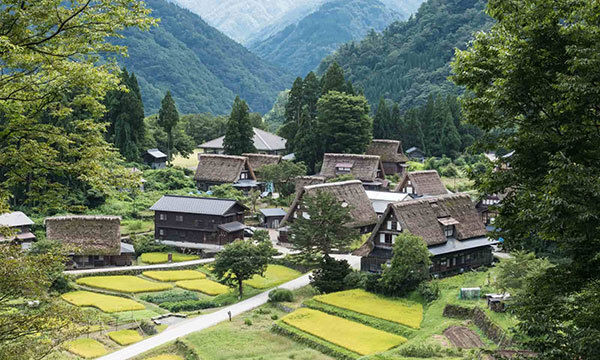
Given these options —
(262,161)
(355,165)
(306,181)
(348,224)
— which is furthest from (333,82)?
(348,224)

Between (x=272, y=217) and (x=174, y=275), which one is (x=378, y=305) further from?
(x=272, y=217)

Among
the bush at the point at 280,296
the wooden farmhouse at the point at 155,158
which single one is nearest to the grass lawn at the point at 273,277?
the bush at the point at 280,296

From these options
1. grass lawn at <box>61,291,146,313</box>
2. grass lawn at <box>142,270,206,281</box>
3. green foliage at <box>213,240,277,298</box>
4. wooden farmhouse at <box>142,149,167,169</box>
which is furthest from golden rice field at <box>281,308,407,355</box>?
wooden farmhouse at <box>142,149,167,169</box>

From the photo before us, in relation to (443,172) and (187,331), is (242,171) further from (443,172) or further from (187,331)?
(187,331)

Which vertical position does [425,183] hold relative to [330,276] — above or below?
above

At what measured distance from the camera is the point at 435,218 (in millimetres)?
39750

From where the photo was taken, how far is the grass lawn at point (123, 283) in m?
39.1

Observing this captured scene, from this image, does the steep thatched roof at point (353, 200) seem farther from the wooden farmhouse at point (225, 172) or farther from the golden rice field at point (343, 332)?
the golden rice field at point (343, 332)

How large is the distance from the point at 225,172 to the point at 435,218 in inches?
1081

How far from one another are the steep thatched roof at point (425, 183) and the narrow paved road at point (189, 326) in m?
17.6

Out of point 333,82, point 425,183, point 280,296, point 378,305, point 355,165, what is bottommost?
point 280,296

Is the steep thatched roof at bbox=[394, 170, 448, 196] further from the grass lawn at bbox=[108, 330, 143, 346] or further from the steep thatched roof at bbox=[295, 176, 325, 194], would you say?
the grass lawn at bbox=[108, 330, 143, 346]

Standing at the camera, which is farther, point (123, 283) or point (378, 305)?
point (123, 283)

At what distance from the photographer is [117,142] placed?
62.6 meters
